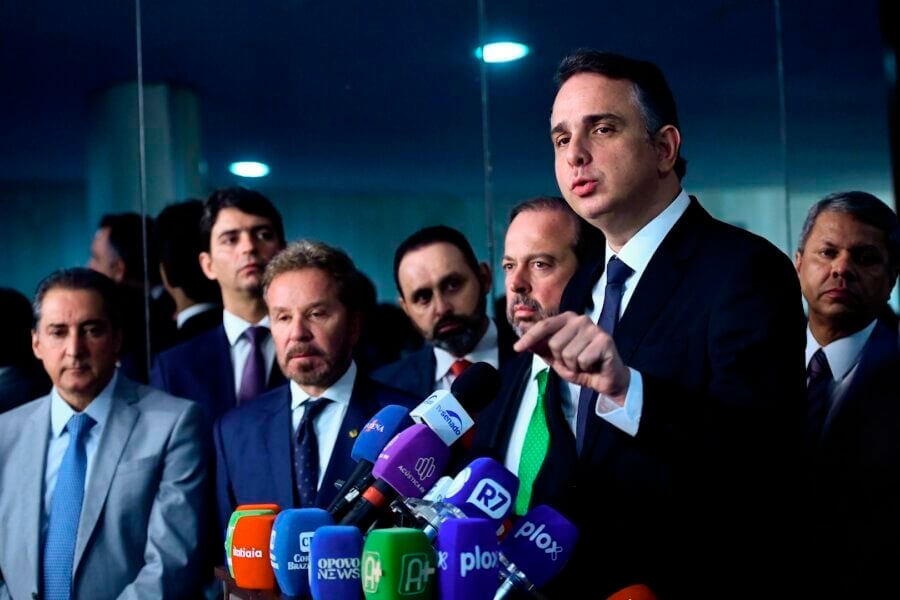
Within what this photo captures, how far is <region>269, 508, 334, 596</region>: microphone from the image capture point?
1.89 metres

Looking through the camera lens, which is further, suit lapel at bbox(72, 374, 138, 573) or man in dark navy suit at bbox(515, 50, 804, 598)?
suit lapel at bbox(72, 374, 138, 573)

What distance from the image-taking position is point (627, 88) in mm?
2086

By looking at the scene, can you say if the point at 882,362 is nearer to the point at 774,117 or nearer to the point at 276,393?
the point at 276,393

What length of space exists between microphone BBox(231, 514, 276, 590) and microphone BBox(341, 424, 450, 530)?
208mm

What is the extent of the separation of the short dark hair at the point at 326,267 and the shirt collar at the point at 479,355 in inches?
19.5

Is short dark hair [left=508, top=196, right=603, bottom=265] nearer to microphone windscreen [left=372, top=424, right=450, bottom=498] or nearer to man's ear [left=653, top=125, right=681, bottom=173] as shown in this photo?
man's ear [left=653, top=125, right=681, bottom=173]

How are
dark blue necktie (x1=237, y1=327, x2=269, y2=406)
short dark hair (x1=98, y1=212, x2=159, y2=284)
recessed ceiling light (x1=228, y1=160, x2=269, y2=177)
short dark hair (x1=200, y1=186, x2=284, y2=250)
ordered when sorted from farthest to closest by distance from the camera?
recessed ceiling light (x1=228, y1=160, x2=269, y2=177)
short dark hair (x1=98, y1=212, x2=159, y2=284)
short dark hair (x1=200, y1=186, x2=284, y2=250)
dark blue necktie (x1=237, y1=327, x2=269, y2=406)

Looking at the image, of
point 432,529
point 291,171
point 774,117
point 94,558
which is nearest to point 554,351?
point 432,529

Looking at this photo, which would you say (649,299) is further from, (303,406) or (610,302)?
(303,406)

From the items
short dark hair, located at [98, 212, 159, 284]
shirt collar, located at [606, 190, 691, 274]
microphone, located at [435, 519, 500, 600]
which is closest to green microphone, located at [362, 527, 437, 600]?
microphone, located at [435, 519, 500, 600]

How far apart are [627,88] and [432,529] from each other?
0.88m

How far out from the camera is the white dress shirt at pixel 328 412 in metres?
3.02

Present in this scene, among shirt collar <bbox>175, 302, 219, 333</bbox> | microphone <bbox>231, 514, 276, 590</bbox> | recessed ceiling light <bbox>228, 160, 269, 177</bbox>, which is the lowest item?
microphone <bbox>231, 514, 276, 590</bbox>

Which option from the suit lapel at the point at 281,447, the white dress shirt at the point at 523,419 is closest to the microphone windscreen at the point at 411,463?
the white dress shirt at the point at 523,419
